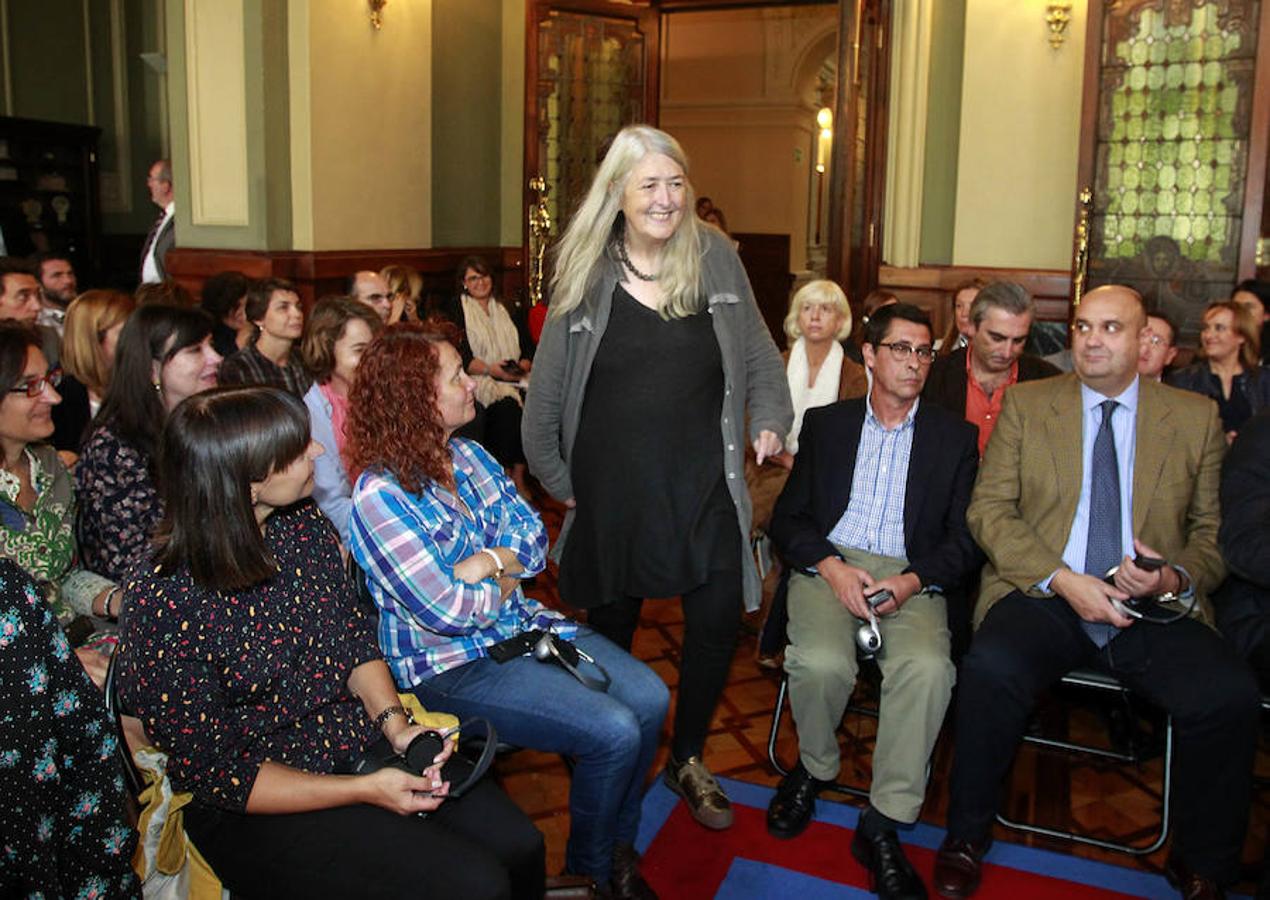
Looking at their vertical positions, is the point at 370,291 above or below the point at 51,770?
above

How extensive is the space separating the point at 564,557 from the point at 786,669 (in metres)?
0.62

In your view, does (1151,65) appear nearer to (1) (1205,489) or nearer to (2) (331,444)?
(1) (1205,489)

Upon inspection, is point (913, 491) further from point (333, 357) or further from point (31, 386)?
point (31, 386)

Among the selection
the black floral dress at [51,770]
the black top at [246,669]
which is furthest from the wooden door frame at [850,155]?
the black floral dress at [51,770]

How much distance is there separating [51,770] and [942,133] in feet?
22.9

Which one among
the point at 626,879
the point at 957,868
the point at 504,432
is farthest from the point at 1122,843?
the point at 504,432

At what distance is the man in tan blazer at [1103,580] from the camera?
2.45m

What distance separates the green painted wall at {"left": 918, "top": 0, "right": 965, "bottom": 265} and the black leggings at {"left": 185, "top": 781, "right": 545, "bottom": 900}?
6311 millimetres

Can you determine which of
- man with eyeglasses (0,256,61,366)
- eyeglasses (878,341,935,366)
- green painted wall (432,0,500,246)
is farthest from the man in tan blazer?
green painted wall (432,0,500,246)

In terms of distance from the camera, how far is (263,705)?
6.02ft

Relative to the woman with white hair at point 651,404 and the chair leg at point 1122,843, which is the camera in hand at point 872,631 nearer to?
the woman with white hair at point 651,404

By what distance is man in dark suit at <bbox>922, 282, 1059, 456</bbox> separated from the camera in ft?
11.2

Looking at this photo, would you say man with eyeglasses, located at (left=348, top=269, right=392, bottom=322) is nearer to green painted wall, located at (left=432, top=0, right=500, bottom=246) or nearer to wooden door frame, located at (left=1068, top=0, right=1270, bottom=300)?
green painted wall, located at (left=432, top=0, right=500, bottom=246)

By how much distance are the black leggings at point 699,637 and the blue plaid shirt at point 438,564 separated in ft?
0.95
